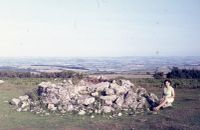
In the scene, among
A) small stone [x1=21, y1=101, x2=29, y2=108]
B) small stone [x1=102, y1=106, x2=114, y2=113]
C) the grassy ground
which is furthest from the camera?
small stone [x1=21, y1=101, x2=29, y2=108]

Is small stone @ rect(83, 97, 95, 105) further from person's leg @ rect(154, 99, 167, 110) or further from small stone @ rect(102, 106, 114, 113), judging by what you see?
person's leg @ rect(154, 99, 167, 110)

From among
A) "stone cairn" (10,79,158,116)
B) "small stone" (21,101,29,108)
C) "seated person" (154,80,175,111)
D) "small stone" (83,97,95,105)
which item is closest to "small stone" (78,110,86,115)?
"stone cairn" (10,79,158,116)

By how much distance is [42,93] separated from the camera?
26359 millimetres

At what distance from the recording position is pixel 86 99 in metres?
23.5

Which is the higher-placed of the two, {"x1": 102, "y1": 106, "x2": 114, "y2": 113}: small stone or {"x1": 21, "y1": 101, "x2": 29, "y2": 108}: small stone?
{"x1": 102, "y1": 106, "x2": 114, "y2": 113}: small stone

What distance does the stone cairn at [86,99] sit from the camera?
2258 centimetres

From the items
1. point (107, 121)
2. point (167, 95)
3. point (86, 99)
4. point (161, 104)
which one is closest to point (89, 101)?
→ point (86, 99)

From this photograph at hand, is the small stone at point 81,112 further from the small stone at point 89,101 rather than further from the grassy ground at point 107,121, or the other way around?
the small stone at point 89,101

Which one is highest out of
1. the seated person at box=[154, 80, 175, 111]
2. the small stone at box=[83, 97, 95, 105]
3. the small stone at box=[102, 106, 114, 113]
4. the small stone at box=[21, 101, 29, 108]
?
the seated person at box=[154, 80, 175, 111]

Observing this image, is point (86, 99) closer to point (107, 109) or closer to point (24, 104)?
point (107, 109)

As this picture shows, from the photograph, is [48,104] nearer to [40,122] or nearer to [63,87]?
[63,87]

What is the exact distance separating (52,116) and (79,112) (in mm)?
1739

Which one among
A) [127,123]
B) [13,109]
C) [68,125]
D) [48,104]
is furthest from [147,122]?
[13,109]

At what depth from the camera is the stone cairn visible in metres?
22.6
